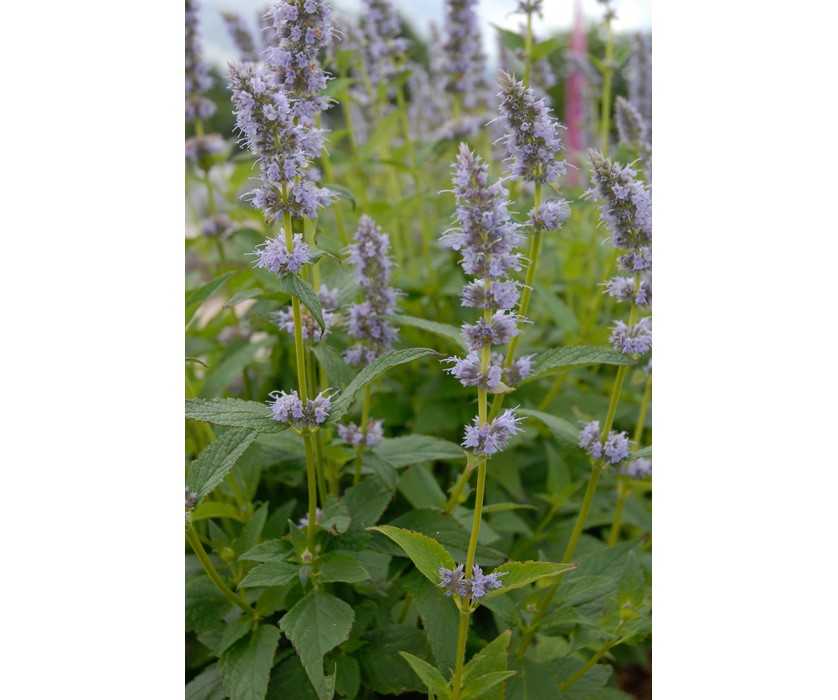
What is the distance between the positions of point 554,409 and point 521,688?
132 centimetres

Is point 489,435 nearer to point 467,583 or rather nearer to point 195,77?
point 467,583

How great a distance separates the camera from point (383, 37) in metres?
3.68

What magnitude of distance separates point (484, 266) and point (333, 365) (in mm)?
744

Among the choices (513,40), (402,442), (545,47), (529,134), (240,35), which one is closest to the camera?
(529,134)

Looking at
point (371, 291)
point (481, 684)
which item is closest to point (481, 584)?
point (481, 684)

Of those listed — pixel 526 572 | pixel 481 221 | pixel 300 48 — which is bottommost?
pixel 526 572

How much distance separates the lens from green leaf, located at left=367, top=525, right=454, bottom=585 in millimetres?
1606

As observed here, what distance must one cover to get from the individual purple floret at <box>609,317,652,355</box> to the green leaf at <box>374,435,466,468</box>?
568 mm

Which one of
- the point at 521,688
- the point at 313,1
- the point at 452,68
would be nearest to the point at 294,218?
the point at 313,1

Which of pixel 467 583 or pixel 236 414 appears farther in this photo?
pixel 236 414

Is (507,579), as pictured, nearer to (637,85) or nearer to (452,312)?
(452,312)

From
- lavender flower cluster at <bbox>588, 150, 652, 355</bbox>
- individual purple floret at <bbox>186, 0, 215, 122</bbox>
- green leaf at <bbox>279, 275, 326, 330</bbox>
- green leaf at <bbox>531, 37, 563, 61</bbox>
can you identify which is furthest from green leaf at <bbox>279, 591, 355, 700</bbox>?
individual purple floret at <bbox>186, 0, 215, 122</bbox>

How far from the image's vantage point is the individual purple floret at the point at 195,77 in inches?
130

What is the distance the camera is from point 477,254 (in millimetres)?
1493
